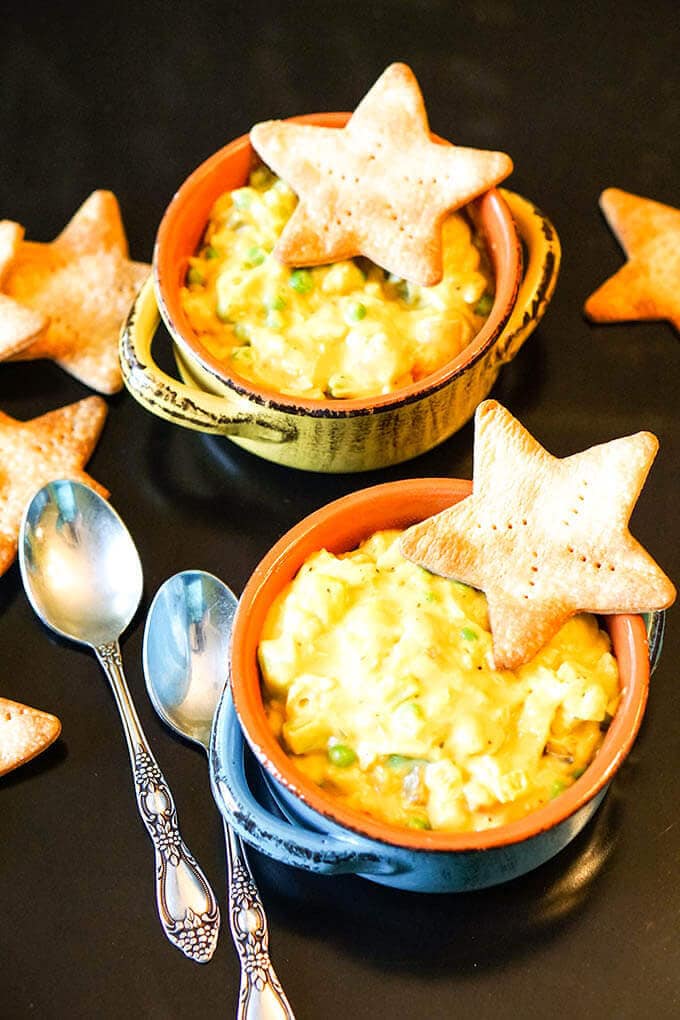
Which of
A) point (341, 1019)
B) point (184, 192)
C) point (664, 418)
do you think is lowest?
point (341, 1019)

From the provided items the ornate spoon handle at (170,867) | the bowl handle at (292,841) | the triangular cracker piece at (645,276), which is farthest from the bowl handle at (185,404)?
the triangular cracker piece at (645,276)

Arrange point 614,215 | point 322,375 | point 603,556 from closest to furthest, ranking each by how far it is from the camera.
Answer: point 603,556
point 322,375
point 614,215

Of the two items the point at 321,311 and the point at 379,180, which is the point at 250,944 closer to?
the point at 321,311

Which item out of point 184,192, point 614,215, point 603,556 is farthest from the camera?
point 614,215

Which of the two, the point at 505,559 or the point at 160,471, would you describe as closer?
the point at 505,559


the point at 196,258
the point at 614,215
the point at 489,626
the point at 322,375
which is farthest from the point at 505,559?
the point at 614,215

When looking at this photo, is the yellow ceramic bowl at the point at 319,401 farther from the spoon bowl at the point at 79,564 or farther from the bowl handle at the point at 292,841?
the bowl handle at the point at 292,841

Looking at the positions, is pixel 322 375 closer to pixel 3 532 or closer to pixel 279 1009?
pixel 3 532

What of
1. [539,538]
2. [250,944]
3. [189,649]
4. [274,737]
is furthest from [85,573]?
[539,538]
